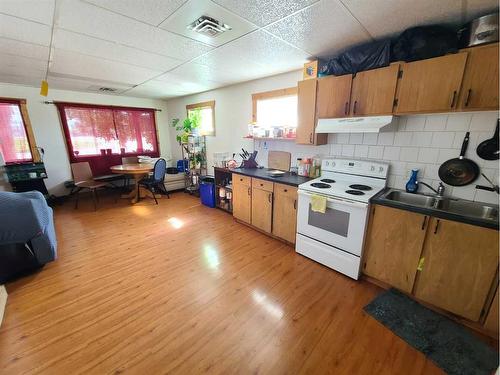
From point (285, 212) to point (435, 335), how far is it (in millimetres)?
1699

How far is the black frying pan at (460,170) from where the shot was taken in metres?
1.82

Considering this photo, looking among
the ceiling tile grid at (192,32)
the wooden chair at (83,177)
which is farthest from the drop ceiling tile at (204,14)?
the wooden chair at (83,177)

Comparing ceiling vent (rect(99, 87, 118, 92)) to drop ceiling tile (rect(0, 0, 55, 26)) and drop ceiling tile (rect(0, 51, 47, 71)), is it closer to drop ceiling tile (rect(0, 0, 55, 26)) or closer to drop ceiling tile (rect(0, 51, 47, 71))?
drop ceiling tile (rect(0, 51, 47, 71))

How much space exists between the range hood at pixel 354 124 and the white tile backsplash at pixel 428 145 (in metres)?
0.27

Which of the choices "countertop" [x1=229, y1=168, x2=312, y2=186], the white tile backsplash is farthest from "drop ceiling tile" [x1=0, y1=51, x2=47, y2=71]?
the white tile backsplash

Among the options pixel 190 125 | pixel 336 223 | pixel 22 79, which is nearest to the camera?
pixel 336 223

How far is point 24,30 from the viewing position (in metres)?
1.79

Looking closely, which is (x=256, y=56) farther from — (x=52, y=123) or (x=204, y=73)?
(x=52, y=123)

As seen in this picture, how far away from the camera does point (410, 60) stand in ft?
6.01

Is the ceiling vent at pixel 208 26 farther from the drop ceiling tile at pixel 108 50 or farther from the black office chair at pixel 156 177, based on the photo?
the black office chair at pixel 156 177

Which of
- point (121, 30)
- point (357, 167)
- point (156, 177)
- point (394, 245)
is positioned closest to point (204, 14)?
point (121, 30)

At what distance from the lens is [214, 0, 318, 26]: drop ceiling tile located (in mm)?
1410

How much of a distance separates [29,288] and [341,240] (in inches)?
125

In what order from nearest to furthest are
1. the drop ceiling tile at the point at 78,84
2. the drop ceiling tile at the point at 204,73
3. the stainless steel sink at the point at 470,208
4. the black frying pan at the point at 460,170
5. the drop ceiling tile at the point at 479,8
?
the drop ceiling tile at the point at 479,8 < the stainless steel sink at the point at 470,208 < the black frying pan at the point at 460,170 < the drop ceiling tile at the point at 204,73 < the drop ceiling tile at the point at 78,84
